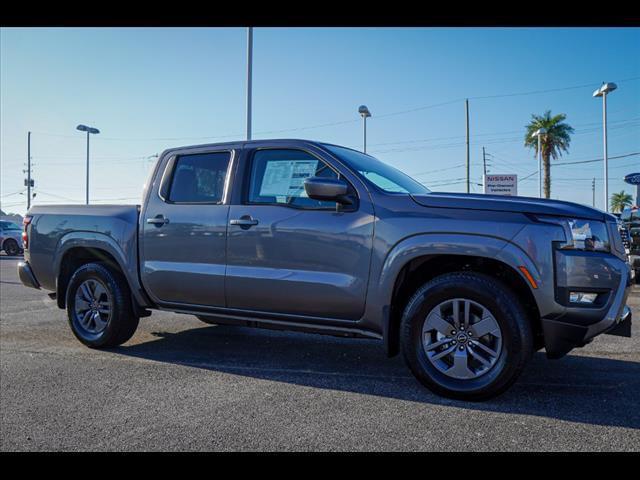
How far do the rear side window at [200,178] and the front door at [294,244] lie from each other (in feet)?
0.99

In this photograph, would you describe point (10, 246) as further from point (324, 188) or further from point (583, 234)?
point (583, 234)

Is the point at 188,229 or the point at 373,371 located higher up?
the point at 188,229

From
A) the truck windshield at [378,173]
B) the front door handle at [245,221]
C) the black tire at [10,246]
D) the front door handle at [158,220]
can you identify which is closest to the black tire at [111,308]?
the front door handle at [158,220]

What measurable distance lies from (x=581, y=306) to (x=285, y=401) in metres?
2.08

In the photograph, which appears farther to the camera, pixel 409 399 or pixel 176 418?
pixel 409 399

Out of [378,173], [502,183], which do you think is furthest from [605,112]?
[378,173]

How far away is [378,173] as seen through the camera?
4.74 m

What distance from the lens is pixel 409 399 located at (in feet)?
12.5

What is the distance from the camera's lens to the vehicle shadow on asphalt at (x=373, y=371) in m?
3.62

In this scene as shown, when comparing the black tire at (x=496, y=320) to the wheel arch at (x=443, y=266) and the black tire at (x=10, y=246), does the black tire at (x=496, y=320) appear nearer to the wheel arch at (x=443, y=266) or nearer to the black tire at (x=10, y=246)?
the wheel arch at (x=443, y=266)
